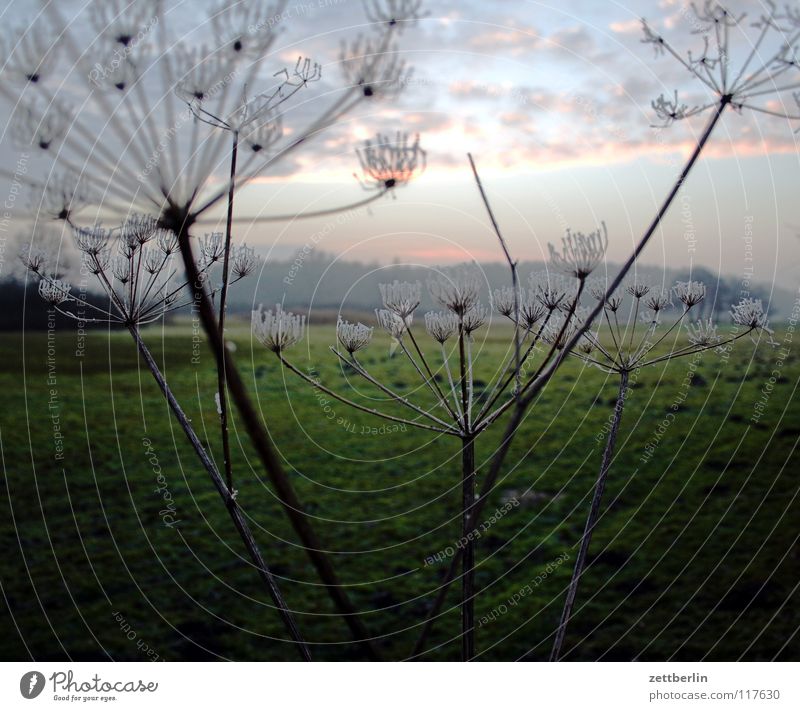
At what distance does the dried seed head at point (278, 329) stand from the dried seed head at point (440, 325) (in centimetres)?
16

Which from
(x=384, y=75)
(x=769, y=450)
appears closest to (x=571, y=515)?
(x=769, y=450)

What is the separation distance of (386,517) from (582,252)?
0.93 m

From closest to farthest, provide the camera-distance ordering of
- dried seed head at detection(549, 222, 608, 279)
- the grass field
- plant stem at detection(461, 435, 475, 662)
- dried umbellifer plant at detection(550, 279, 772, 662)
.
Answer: dried seed head at detection(549, 222, 608, 279) < plant stem at detection(461, 435, 475, 662) < dried umbellifer plant at detection(550, 279, 772, 662) < the grass field

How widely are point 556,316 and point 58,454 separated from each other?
1.25 m

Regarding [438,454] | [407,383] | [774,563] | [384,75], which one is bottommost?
[774,563]

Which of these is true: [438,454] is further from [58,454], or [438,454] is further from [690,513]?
[58,454]

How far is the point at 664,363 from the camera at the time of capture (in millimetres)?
1620

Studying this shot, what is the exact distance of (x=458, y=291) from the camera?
0.83m

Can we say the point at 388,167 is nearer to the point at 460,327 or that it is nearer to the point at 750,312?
the point at 460,327

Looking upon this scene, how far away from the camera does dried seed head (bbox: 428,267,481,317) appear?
32.8 inches

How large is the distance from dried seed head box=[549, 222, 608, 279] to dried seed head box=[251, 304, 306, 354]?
0.30 m

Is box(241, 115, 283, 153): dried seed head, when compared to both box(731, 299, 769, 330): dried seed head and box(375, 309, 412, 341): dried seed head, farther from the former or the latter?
box(731, 299, 769, 330): dried seed head

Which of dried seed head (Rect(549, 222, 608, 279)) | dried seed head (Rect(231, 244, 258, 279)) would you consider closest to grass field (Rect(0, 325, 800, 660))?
dried seed head (Rect(231, 244, 258, 279))
